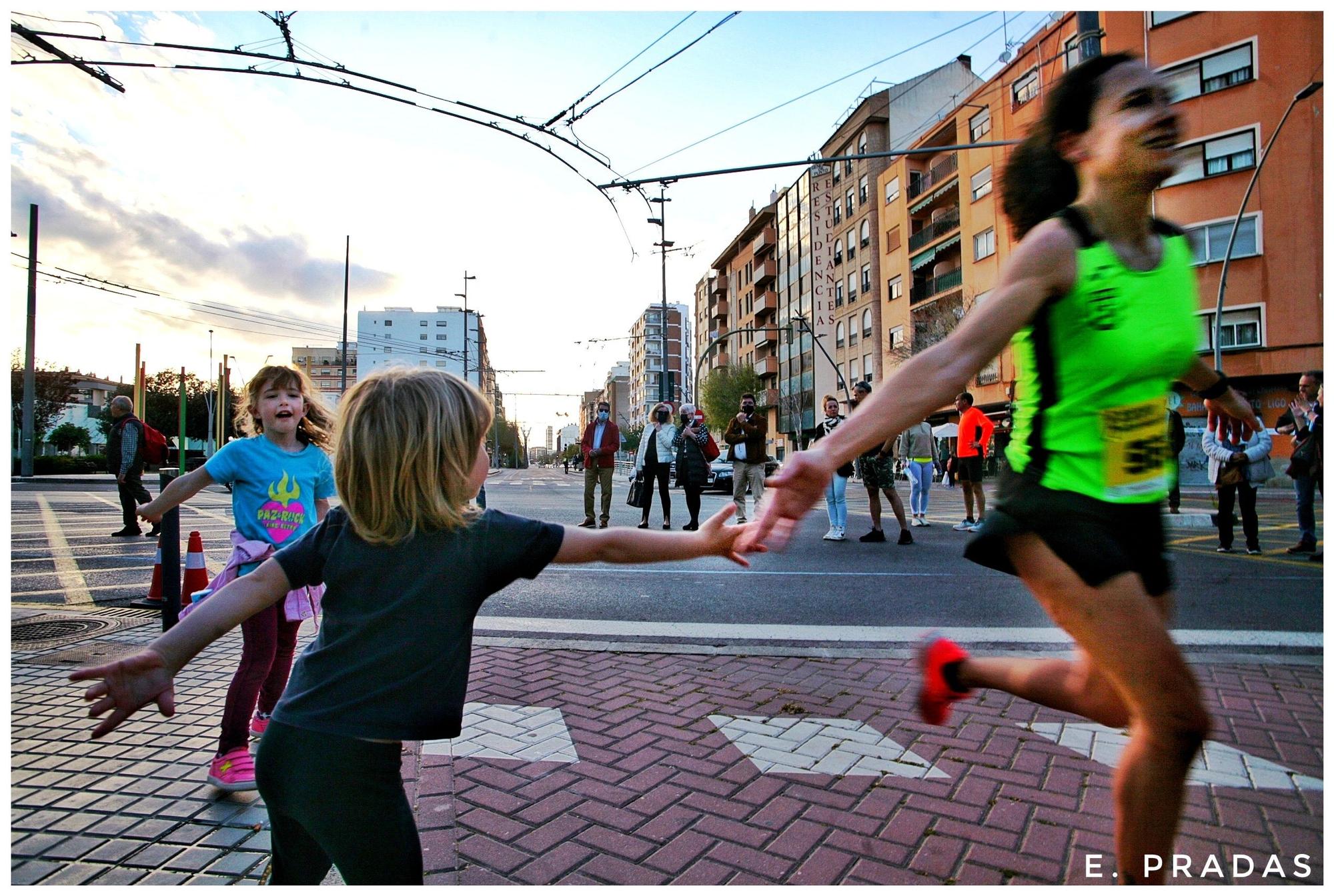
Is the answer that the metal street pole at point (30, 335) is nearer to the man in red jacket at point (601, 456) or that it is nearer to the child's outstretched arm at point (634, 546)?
the man in red jacket at point (601, 456)

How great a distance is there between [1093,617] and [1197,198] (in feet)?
106

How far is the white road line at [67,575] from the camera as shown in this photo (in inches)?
252

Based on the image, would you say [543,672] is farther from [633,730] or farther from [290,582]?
[290,582]

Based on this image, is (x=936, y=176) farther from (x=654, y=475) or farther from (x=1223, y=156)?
(x=654, y=475)

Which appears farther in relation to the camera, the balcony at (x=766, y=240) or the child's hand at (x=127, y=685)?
the balcony at (x=766, y=240)

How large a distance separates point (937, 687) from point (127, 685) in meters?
1.91

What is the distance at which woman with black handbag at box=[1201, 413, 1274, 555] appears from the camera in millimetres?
8305

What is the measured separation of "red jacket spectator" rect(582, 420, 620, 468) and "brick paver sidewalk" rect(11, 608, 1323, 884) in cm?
757

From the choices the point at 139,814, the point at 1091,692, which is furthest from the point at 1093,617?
the point at 139,814

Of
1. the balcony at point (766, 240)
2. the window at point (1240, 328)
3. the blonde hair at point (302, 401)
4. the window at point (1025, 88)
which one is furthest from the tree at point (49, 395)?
the window at point (1240, 328)

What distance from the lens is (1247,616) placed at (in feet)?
17.8

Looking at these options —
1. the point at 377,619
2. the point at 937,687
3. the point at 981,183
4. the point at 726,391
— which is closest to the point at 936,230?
the point at 981,183

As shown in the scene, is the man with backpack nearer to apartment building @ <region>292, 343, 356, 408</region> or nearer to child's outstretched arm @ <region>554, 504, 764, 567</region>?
child's outstretched arm @ <region>554, 504, 764, 567</region>

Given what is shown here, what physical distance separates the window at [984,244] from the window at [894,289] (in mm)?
7726
